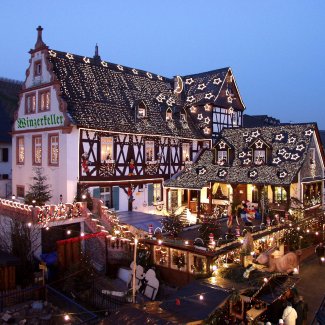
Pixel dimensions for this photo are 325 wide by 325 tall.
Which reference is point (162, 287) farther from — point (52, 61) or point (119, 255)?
point (52, 61)

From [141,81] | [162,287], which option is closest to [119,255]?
[162,287]

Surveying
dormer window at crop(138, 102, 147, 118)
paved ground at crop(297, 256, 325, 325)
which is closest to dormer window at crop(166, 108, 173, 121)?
dormer window at crop(138, 102, 147, 118)

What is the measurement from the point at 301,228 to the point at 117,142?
1224 cm

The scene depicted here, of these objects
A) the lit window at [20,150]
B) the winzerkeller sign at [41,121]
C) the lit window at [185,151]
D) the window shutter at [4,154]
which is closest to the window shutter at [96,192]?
the winzerkeller sign at [41,121]

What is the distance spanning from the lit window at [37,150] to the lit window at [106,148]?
4.52m

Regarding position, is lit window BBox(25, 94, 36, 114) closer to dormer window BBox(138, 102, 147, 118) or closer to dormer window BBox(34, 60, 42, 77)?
dormer window BBox(34, 60, 42, 77)

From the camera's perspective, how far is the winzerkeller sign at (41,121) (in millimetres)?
22938

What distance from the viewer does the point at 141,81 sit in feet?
98.4

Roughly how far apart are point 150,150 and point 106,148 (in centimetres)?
407

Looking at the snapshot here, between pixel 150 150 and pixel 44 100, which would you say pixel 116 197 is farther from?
pixel 44 100

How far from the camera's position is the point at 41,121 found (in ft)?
80.3

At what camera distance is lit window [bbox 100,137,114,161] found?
77.0 ft

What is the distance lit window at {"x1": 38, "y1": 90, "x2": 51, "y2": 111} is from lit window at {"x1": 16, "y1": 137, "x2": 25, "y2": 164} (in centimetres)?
359

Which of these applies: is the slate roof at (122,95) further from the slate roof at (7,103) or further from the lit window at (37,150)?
the slate roof at (7,103)
